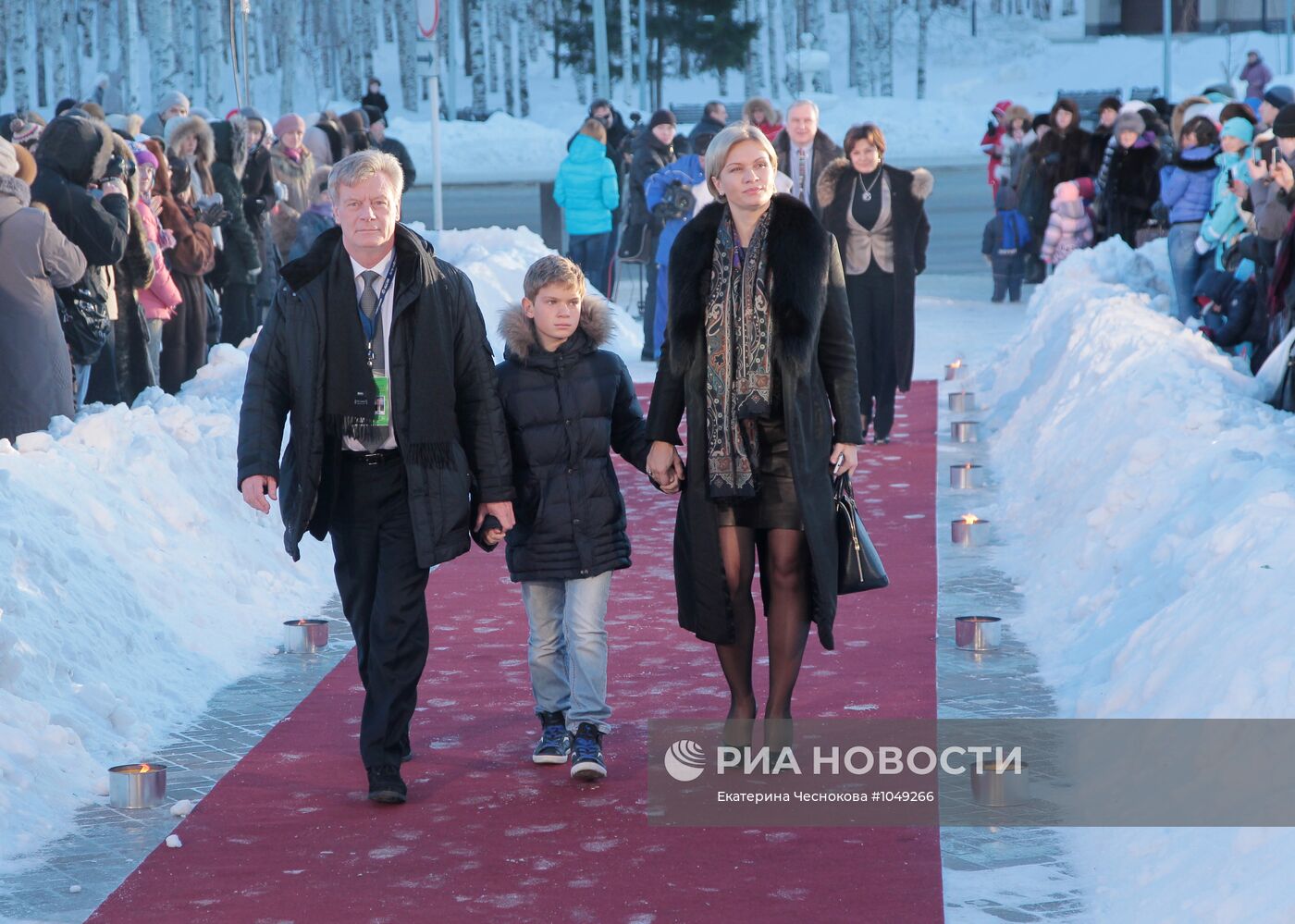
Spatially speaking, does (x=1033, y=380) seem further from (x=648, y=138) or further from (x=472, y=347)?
(x=472, y=347)

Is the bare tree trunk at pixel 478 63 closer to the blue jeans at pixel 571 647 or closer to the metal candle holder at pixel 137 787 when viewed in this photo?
the blue jeans at pixel 571 647

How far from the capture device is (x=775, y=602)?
5.54 meters

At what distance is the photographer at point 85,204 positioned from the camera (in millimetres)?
9367

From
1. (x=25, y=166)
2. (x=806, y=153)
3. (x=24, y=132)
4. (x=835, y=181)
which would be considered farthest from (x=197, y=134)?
(x=835, y=181)

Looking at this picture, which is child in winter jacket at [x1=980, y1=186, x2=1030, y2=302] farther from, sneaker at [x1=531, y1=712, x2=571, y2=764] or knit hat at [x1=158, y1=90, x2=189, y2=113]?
sneaker at [x1=531, y1=712, x2=571, y2=764]

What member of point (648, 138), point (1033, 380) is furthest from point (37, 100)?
point (1033, 380)

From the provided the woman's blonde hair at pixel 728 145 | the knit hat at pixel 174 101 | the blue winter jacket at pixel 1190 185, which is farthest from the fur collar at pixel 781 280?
the knit hat at pixel 174 101

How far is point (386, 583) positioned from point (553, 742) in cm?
78

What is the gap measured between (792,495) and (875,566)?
36 centimetres

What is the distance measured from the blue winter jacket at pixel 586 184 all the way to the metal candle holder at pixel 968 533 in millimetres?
8250

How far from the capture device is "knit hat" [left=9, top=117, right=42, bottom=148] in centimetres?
1148

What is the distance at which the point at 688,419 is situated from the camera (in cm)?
547

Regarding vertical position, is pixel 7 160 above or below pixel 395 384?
above

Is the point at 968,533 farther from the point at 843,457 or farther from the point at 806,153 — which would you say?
the point at 843,457
